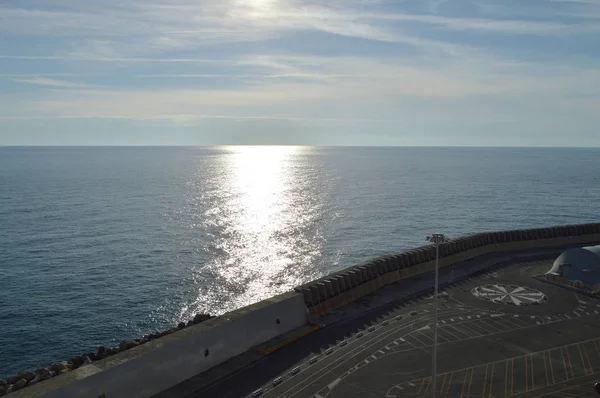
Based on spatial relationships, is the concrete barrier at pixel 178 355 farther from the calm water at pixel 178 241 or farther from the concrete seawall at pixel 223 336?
the calm water at pixel 178 241

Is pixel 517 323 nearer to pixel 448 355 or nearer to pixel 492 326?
pixel 492 326

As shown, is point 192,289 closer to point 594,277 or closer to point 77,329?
point 77,329

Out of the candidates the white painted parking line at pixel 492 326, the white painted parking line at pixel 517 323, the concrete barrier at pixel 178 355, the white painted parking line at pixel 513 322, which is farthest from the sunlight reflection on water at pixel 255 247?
the white painted parking line at pixel 517 323

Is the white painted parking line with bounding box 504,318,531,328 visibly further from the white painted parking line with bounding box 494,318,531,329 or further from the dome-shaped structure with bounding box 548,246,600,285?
the dome-shaped structure with bounding box 548,246,600,285

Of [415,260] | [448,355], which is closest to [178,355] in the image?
[448,355]

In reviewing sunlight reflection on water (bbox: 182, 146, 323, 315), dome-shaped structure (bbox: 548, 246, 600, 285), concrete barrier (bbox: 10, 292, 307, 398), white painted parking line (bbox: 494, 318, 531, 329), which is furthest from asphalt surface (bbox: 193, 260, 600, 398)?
sunlight reflection on water (bbox: 182, 146, 323, 315)

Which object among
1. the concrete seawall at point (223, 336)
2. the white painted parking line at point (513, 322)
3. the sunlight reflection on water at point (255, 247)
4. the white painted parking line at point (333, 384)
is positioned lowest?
the sunlight reflection on water at point (255, 247)
